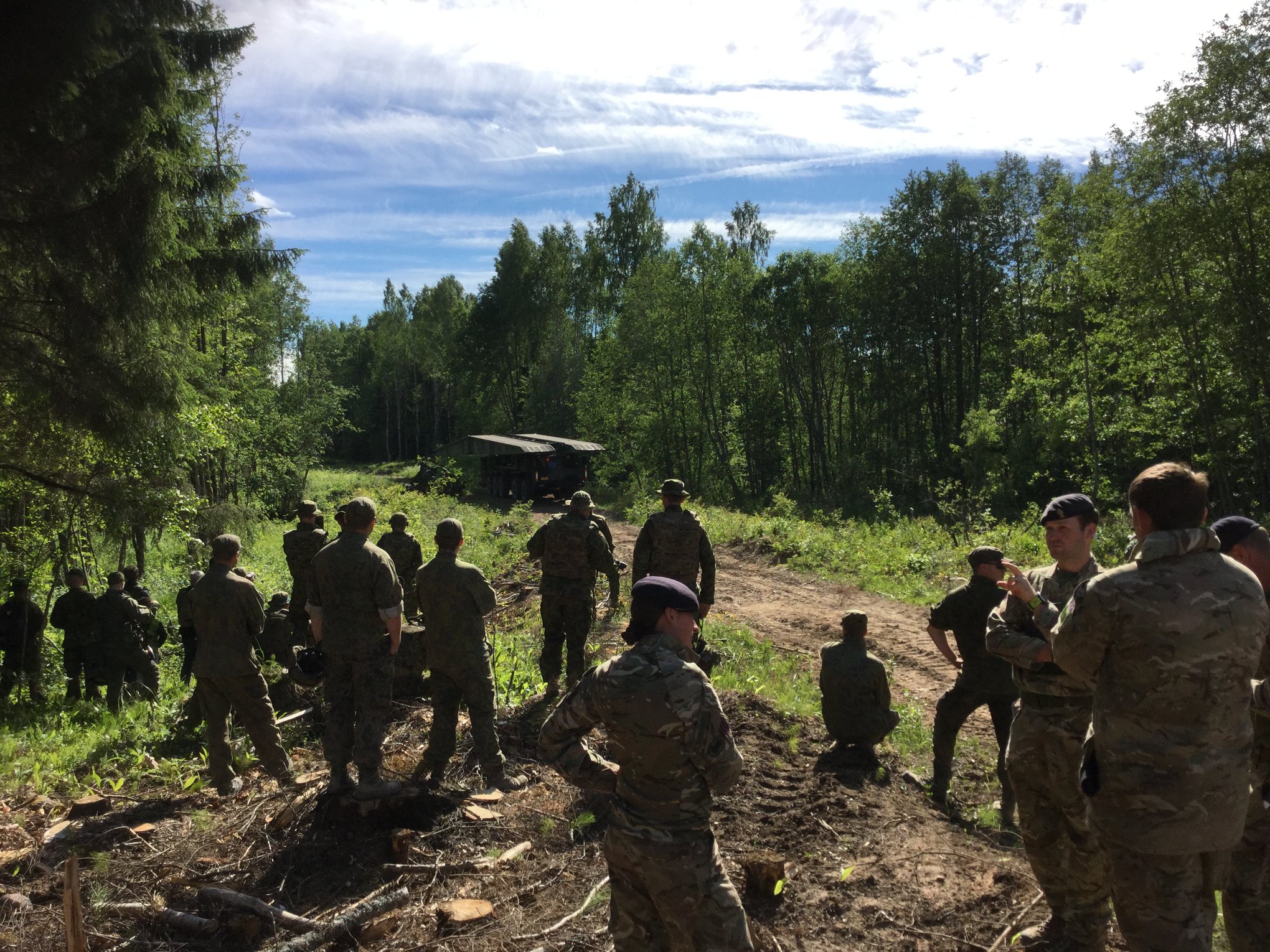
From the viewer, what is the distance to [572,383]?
44750 millimetres

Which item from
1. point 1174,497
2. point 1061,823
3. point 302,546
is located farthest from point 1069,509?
point 302,546

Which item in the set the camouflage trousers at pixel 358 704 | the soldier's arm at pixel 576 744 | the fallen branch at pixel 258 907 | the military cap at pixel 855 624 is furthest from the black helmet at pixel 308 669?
the military cap at pixel 855 624

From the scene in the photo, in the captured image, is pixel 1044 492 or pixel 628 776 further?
pixel 1044 492

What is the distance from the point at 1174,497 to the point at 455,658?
4383 mm

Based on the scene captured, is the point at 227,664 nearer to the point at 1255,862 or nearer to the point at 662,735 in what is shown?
the point at 662,735

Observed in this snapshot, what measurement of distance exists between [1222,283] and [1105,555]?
5408mm

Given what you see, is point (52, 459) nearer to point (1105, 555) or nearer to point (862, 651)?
point (862, 651)

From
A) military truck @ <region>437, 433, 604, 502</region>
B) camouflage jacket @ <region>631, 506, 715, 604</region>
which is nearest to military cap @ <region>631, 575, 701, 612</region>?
camouflage jacket @ <region>631, 506, 715, 604</region>

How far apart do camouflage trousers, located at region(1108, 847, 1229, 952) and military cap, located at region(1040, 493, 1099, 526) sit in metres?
1.41

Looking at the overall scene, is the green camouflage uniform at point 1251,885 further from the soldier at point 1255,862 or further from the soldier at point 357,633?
the soldier at point 357,633

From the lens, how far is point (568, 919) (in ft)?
13.1

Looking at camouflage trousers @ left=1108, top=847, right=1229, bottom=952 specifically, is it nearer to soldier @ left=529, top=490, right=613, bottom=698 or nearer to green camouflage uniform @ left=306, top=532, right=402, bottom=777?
green camouflage uniform @ left=306, top=532, right=402, bottom=777

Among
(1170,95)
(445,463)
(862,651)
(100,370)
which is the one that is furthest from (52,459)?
(445,463)

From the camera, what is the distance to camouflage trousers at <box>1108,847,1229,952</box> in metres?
2.67
